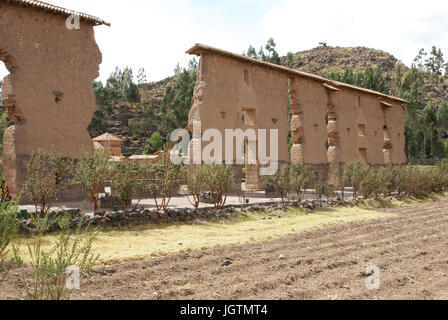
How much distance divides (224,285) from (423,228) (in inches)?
280

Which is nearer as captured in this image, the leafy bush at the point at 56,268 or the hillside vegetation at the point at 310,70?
the leafy bush at the point at 56,268

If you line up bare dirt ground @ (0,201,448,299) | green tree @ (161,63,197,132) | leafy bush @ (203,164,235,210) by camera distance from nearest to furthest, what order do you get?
bare dirt ground @ (0,201,448,299) < leafy bush @ (203,164,235,210) < green tree @ (161,63,197,132)

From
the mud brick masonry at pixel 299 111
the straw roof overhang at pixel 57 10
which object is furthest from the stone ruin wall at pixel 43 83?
the mud brick masonry at pixel 299 111

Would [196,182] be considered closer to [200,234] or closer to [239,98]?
[200,234]

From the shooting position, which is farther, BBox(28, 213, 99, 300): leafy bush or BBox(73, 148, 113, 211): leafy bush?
BBox(73, 148, 113, 211): leafy bush

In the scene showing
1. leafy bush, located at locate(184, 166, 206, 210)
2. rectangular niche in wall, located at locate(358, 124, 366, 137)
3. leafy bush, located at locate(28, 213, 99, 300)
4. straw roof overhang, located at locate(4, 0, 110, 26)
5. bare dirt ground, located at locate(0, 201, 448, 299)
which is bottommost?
bare dirt ground, located at locate(0, 201, 448, 299)

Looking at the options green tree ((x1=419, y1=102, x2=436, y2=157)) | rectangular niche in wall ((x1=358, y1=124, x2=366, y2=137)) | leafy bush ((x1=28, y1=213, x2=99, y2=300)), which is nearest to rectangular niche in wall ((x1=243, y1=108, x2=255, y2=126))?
rectangular niche in wall ((x1=358, y1=124, x2=366, y2=137))

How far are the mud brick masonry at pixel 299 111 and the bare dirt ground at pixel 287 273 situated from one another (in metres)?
10.1

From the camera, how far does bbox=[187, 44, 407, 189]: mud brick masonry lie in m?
17.3

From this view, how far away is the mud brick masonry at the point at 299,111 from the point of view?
17328 mm

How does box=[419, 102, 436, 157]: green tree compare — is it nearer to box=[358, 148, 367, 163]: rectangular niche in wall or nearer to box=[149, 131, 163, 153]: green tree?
box=[358, 148, 367, 163]: rectangular niche in wall

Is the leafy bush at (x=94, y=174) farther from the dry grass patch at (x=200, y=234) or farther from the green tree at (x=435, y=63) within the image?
the green tree at (x=435, y=63)

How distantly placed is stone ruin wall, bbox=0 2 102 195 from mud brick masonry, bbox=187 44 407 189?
4398 mm
